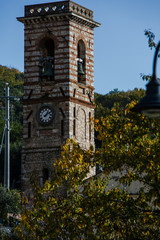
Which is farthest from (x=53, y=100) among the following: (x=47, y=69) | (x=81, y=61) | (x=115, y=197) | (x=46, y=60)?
(x=115, y=197)

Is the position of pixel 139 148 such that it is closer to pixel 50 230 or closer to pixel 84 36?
pixel 50 230

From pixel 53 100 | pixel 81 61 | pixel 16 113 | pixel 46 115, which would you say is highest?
pixel 81 61

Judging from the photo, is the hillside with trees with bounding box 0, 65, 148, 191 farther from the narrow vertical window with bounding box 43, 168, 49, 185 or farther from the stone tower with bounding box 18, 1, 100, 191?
the narrow vertical window with bounding box 43, 168, 49, 185

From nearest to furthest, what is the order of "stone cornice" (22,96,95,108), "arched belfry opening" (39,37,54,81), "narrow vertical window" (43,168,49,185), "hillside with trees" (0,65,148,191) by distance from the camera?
"stone cornice" (22,96,95,108) → "narrow vertical window" (43,168,49,185) → "arched belfry opening" (39,37,54,81) → "hillside with trees" (0,65,148,191)

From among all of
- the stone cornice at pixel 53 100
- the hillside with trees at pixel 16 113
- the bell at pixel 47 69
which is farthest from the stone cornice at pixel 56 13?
the hillside with trees at pixel 16 113

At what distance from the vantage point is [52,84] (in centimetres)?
4116

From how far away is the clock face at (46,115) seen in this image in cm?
4119

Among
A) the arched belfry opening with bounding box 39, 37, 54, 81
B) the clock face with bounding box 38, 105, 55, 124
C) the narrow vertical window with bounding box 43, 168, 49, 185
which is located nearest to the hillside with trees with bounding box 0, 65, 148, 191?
the arched belfry opening with bounding box 39, 37, 54, 81

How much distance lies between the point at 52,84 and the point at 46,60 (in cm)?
154

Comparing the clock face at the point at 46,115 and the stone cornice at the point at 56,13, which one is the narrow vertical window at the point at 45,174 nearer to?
the clock face at the point at 46,115

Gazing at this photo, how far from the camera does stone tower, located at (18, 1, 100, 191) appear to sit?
40.9 metres

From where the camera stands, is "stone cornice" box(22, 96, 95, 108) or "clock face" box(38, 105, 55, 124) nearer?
"stone cornice" box(22, 96, 95, 108)

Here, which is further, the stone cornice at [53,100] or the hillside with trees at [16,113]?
the hillside with trees at [16,113]

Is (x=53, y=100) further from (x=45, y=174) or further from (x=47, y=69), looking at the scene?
(x=45, y=174)
